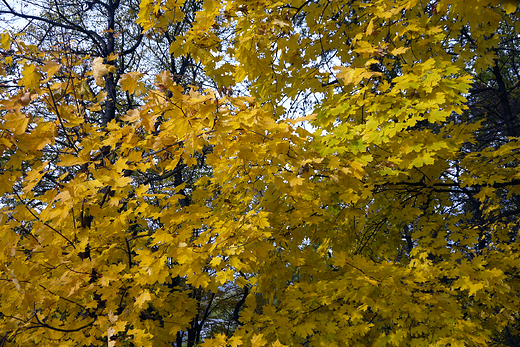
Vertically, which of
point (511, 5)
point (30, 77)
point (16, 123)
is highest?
point (30, 77)

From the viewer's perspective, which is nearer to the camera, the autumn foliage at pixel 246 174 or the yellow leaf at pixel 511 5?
the yellow leaf at pixel 511 5

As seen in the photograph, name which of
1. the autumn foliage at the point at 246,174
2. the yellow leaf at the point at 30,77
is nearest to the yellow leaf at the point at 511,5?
the autumn foliage at the point at 246,174

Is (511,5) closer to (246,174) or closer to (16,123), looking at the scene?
(16,123)

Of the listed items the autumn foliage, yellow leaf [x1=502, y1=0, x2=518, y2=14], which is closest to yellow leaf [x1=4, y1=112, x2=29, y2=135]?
→ the autumn foliage

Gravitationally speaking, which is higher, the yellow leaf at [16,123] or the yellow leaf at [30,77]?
the yellow leaf at [30,77]

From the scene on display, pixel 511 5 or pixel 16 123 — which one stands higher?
pixel 16 123

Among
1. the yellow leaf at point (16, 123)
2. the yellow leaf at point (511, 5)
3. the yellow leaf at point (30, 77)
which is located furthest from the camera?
the yellow leaf at point (30, 77)

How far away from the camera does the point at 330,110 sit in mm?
3012

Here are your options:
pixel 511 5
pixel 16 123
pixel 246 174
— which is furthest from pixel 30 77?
pixel 511 5

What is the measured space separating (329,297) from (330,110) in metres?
2.17

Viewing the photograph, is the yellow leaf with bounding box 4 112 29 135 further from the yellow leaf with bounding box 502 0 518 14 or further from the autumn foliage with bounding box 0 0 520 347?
the yellow leaf with bounding box 502 0 518 14

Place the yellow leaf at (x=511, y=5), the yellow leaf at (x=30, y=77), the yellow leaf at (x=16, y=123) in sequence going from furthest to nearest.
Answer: the yellow leaf at (x=30, y=77) → the yellow leaf at (x=16, y=123) → the yellow leaf at (x=511, y=5)

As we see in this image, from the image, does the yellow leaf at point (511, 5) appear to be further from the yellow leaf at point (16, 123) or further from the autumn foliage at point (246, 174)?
the yellow leaf at point (16, 123)

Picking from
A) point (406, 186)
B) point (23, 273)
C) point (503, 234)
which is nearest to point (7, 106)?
point (23, 273)
